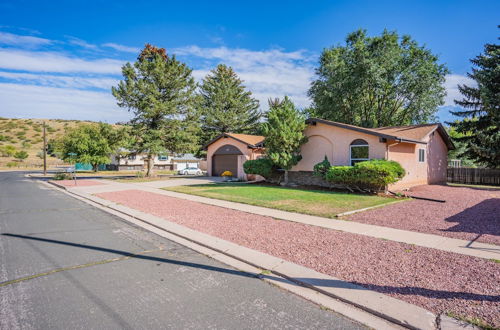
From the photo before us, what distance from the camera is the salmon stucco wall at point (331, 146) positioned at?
15.6 meters

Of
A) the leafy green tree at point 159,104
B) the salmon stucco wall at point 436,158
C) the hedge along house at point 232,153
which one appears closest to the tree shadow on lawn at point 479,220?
the salmon stucco wall at point 436,158

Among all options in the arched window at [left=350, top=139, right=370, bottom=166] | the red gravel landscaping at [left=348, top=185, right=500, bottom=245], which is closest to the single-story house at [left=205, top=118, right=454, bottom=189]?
the arched window at [left=350, top=139, right=370, bottom=166]

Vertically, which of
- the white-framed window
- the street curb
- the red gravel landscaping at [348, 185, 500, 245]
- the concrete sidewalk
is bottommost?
the street curb

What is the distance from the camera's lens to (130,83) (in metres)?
26.7

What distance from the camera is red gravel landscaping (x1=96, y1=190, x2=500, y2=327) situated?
375 centimetres

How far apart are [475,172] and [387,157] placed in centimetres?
1258

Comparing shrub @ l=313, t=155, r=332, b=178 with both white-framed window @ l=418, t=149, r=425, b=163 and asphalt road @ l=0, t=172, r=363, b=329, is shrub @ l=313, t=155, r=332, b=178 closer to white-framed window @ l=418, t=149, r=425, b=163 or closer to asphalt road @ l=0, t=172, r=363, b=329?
white-framed window @ l=418, t=149, r=425, b=163

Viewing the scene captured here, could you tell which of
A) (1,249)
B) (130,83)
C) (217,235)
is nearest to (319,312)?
(217,235)

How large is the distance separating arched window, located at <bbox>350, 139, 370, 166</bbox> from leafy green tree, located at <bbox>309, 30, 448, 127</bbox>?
14.2 m

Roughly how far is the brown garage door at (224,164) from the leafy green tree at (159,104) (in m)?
3.03

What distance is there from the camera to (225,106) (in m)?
42.8

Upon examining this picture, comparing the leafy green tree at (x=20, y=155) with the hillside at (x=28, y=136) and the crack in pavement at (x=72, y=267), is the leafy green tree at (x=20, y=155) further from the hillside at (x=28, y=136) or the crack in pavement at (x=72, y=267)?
the crack in pavement at (x=72, y=267)

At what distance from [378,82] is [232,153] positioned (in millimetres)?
→ 16981

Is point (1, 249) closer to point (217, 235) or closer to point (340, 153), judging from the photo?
point (217, 235)
